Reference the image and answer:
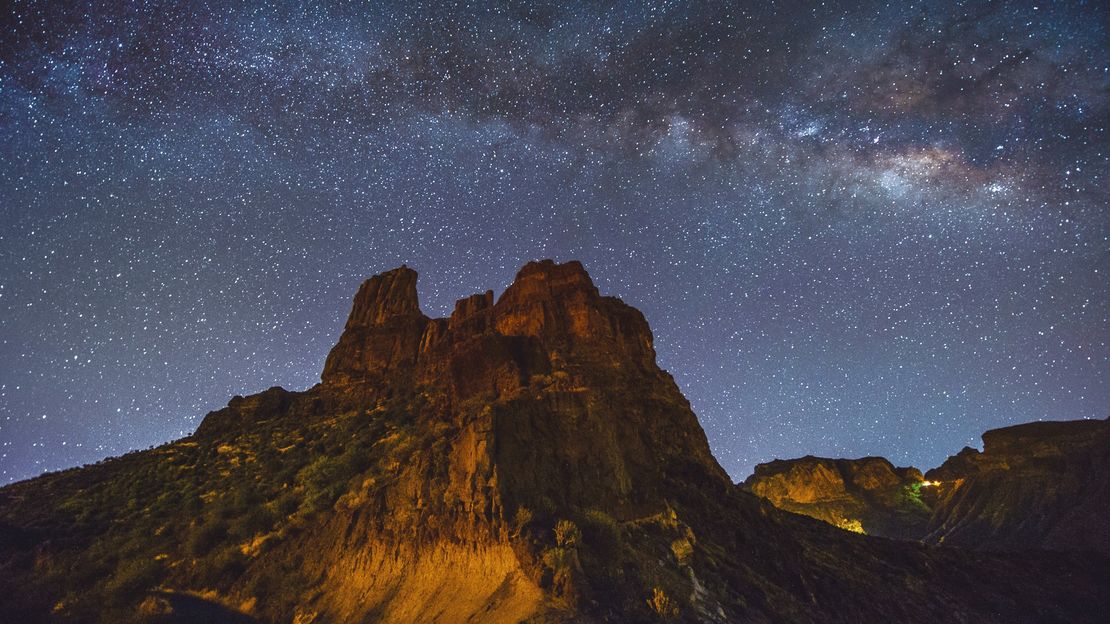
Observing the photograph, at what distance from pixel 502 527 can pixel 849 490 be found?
278ft

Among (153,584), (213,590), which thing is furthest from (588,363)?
(153,584)

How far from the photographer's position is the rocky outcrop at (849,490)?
256 feet

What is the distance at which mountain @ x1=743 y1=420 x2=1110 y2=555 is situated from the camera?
4797 cm

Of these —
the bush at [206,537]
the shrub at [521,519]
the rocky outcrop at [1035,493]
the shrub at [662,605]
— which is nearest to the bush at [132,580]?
the bush at [206,537]

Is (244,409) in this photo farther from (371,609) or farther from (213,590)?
(371,609)

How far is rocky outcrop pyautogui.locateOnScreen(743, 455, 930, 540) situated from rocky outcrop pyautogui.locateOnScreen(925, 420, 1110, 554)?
7.66 meters

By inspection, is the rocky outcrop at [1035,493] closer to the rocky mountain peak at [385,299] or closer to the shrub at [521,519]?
the shrub at [521,519]

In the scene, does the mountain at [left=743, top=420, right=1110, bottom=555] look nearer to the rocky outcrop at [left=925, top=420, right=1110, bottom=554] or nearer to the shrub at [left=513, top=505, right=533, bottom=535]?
the rocky outcrop at [left=925, top=420, right=1110, bottom=554]

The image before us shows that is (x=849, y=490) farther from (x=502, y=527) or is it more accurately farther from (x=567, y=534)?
(x=502, y=527)

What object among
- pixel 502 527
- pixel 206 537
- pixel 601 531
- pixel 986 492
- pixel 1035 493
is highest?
pixel 206 537

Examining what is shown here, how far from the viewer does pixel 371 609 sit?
2145cm

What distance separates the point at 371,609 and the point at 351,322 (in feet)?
120

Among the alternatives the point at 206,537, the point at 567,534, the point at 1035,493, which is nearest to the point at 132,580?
the point at 206,537

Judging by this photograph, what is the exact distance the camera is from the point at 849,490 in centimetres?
8900
